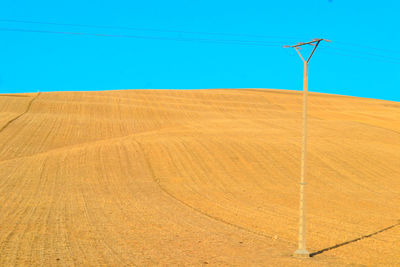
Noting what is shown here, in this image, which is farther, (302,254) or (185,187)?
(185,187)

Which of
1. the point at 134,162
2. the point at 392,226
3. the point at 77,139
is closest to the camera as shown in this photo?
the point at 392,226

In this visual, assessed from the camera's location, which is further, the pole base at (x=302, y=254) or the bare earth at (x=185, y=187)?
the bare earth at (x=185, y=187)

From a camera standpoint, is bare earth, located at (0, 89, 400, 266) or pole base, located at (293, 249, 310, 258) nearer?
pole base, located at (293, 249, 310, 258)

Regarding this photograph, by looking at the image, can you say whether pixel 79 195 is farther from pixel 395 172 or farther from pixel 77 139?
pixel 395 172

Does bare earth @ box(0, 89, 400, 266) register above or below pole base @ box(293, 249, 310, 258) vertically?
below

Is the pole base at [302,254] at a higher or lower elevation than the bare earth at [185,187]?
higher

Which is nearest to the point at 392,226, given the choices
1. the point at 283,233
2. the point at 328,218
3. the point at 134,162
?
the point at 328,218

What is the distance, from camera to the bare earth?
611 inches

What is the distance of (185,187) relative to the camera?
29562 mm

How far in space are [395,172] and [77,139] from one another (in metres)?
27.0

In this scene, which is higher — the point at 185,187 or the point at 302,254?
the point at 302,254

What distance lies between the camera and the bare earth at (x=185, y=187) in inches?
611

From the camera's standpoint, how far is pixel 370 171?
118 ft

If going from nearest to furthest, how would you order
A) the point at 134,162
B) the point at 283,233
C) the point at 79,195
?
the point at 283,233, the point at 79,195, the point at 134,162
